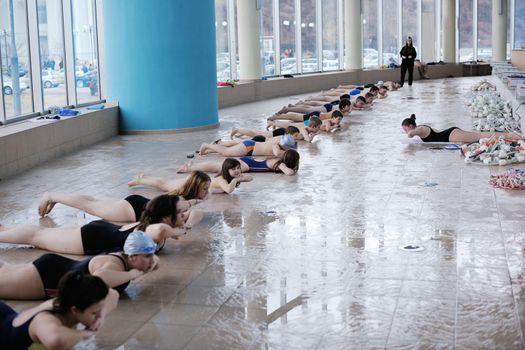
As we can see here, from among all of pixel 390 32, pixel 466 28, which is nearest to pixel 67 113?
pixel 390 32

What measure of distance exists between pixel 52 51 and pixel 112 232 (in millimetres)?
9188

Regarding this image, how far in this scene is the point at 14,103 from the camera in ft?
42.4

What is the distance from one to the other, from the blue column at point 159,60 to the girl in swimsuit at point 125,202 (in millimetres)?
7302

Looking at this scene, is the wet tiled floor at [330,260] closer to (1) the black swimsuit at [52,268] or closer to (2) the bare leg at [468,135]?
(1) the black swimsuit at [52,268]

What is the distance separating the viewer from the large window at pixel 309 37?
28594 mm

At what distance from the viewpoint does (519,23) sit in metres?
37.2

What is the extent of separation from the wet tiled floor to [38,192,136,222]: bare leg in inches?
5.9

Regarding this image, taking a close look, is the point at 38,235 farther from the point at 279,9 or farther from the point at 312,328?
the point at 279,9

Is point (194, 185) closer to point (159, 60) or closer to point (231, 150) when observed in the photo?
point (231, 150)

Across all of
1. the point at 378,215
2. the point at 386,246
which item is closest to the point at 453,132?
the point at 378,215

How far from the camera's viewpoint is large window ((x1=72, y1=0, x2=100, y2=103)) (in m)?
15.6

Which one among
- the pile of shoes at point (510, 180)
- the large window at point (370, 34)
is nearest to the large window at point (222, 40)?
the large window at point (370, 34)

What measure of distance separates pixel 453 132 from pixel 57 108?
702 cm

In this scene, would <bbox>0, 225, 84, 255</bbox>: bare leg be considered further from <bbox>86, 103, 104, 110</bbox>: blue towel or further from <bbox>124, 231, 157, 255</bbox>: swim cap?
<bbox>86, 103, 104, 110</bbox>: blue towel
